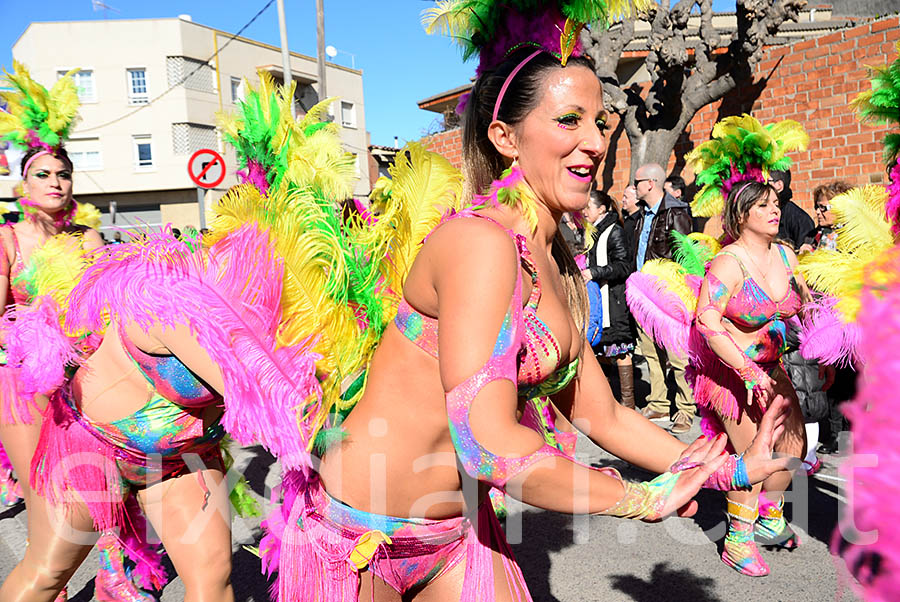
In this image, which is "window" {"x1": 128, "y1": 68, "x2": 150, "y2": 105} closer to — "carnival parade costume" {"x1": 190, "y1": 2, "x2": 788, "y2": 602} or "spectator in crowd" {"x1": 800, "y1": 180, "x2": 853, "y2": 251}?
"spectator in crowd" {"x1": 800, "y1": 180, "x2": 853, "y2": 251}

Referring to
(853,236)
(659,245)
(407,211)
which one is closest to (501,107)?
(407,211)

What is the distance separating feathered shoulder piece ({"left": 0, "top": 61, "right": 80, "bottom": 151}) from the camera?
3598mm

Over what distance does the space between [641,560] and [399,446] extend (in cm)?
229

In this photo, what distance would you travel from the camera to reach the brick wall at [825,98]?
710cm

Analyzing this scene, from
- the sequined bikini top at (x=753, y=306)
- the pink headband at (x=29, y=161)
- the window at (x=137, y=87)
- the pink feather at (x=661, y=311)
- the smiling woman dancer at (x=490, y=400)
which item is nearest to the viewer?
the smiling woman dancer at (x=490, y=400)

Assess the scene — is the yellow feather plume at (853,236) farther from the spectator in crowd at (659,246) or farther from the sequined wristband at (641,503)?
the spectator in crowd at (659,246)

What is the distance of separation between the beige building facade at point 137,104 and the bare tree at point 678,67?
22.3 metres

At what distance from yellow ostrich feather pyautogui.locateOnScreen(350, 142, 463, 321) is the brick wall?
15.6ft

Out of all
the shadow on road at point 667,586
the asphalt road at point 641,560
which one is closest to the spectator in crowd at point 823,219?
the asphalt road at point 641,560

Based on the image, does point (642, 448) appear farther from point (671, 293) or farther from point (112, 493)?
point (671, 293)

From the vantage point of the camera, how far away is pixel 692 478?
4.54ft

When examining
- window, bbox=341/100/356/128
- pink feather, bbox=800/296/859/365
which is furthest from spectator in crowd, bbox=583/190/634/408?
window, bbox=341/100/356/128

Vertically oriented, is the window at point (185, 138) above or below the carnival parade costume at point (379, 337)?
above

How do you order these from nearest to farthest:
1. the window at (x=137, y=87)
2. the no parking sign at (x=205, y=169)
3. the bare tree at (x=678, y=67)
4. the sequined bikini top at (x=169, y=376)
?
1. the sequined bikini top at (x=169, y=376)
2. the bare tree at (x=678, y=67)
3. the no parking sign at (x=205, y=169)
4. the window at (x=137, y=87)
